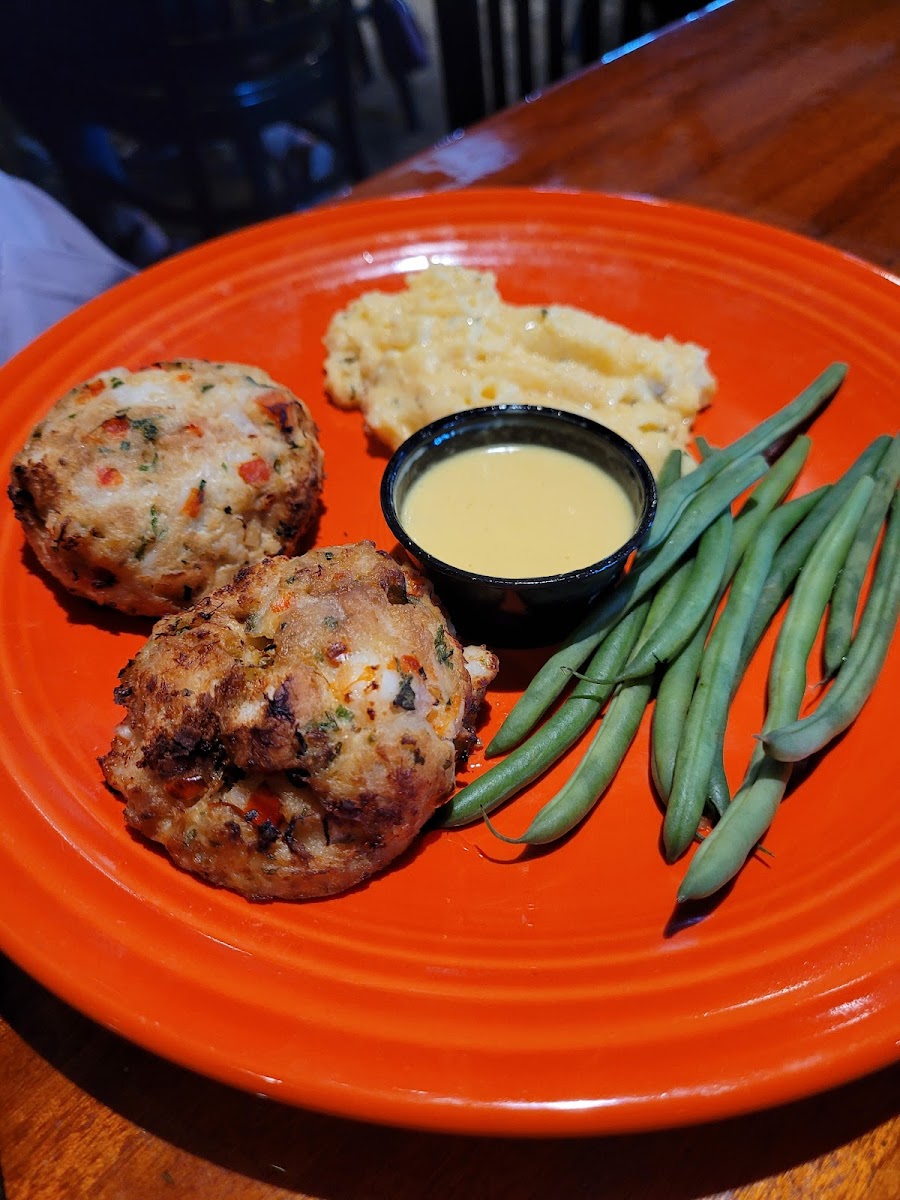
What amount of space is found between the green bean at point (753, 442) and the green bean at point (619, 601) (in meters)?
0.04

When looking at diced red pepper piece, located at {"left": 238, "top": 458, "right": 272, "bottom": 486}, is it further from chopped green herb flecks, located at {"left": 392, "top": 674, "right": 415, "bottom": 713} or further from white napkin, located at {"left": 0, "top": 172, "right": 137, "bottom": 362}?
white napkin, located at {"left": 0, "top": 172, "right": 137, "bottom": 362}

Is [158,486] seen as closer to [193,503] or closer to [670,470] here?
[193,503]

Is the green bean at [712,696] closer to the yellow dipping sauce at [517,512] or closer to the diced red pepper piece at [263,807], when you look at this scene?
the yellow dipping sauce at [517,512]

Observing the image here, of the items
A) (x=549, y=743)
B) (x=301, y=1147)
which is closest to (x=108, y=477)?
(x=549, y=743)

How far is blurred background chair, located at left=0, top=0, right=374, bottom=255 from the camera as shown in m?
5.64

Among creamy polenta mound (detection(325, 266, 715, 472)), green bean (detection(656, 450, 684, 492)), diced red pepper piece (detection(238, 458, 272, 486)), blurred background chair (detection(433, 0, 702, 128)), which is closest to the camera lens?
diced red pepper piece (detection(238, 458, 272, 486))

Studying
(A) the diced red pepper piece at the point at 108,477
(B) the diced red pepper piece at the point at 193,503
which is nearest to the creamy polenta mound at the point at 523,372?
(B) the diced red pepper piece at the point at 193,503

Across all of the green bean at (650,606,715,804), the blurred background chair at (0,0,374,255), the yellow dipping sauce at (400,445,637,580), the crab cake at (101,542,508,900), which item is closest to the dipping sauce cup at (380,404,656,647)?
the yellow dipping sauce at (400,445,637,580)

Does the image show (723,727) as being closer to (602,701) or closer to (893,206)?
(602,701)

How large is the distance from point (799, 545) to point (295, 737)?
184 cm

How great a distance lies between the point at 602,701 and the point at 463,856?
2.07 feet

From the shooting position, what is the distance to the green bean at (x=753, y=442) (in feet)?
10.6

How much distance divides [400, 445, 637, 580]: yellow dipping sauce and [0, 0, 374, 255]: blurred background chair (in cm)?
354

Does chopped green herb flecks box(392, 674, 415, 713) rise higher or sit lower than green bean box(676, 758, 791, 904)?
higher
